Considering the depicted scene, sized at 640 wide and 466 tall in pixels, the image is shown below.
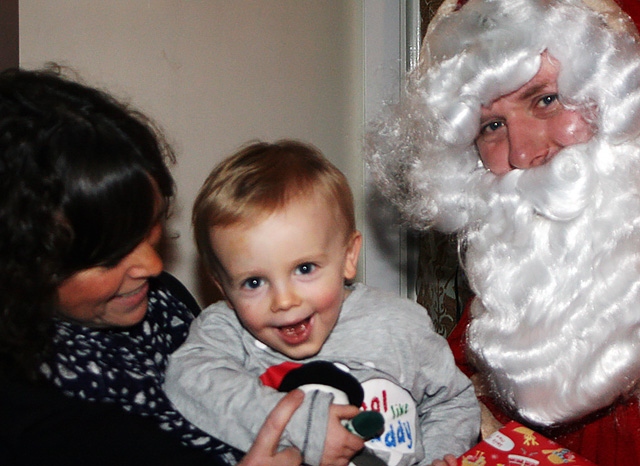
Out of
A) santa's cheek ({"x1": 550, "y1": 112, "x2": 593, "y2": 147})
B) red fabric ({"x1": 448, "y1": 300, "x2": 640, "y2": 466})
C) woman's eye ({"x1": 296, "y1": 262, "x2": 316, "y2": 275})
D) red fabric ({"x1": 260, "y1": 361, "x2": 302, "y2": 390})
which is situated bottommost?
red fabric ({"x1": 448, "y1": 300, "x2": 640, "y2": 466})

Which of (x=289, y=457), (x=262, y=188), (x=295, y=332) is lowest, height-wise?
(x=289, y=457)

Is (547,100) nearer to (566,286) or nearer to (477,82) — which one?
(477,82)

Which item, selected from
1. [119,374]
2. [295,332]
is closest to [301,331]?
[295,332]

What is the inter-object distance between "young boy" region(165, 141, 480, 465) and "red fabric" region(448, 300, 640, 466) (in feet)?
1.03

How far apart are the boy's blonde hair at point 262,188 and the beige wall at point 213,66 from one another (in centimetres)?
69

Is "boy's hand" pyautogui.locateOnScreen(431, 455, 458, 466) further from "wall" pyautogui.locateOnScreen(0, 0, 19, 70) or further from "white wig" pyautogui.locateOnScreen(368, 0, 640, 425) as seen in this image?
"wall" pyautogui.locateOnScreen(0, 0, 19, 70)

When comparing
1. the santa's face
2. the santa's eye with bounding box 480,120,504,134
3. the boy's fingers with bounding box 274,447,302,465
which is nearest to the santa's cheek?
the santa's face

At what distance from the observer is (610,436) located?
1.59 meters

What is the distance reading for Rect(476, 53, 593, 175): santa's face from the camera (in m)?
1.54

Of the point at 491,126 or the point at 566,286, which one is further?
the point at 491,126

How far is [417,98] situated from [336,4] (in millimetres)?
898

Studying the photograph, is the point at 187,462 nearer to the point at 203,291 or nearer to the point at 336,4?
the point at 203,291

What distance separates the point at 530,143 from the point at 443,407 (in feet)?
2.01

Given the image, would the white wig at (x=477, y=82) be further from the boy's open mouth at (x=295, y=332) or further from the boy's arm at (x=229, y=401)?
the boy's arm at (x=229, y=401)
